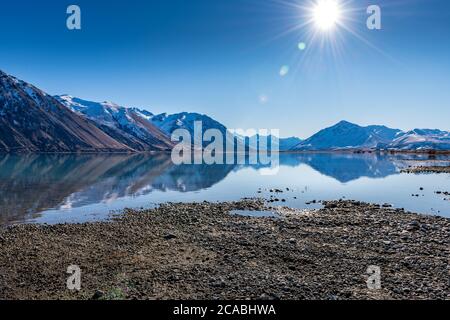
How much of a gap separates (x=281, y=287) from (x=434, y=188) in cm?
5485

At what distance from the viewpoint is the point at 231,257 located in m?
23.3

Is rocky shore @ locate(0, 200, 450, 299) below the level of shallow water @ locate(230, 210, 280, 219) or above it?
below

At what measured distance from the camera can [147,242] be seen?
2692 centimetres

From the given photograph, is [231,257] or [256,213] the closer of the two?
[231,257]

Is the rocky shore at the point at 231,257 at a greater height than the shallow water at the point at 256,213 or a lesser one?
lesser

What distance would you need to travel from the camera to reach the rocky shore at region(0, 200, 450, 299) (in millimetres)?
18031

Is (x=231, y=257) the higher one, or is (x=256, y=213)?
(x=256, y=213)

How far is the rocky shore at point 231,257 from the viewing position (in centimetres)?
1803

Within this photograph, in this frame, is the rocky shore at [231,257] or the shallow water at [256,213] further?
the shallow water at [256,213]

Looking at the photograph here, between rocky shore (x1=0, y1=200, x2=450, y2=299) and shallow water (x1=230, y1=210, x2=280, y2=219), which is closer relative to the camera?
rocky shore (x1=0, y1=200, x2=450, y2=299)
